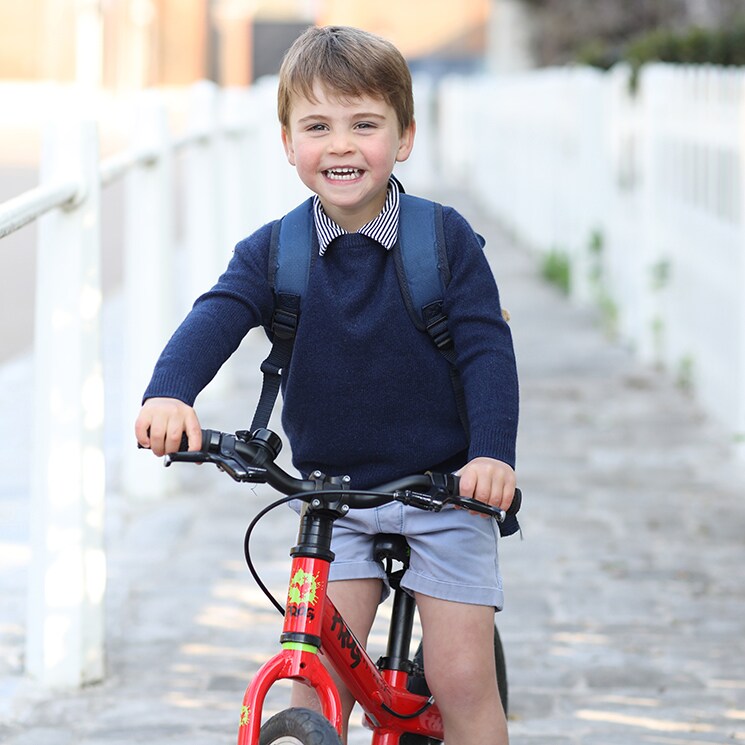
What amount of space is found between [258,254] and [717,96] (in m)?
4.86

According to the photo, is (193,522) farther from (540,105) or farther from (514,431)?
(540,105)

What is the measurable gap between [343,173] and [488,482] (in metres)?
0.60

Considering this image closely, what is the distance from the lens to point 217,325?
2.66 metres

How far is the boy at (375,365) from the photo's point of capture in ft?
8.68

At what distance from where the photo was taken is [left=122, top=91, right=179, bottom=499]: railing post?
598 cm

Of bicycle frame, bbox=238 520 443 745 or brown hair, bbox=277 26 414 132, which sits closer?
bicycle frame, bbox=238 520 443 745

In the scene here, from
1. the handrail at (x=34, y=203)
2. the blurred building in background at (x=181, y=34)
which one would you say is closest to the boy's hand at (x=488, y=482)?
the handrail at (x=34, y=203)

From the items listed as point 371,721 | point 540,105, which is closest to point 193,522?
point 371,721

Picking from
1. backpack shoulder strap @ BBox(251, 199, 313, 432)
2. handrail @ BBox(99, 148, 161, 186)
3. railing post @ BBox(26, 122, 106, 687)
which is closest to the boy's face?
backpack shoulder strap @ BBox(251, 199, 313, 432)

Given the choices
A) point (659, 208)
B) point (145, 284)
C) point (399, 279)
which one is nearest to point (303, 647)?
point (399, 279)

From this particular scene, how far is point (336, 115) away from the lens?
2648mm

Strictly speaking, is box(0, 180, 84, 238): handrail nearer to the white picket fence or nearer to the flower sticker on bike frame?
the flower sticker on bike frame

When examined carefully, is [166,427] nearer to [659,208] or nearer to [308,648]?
[308,648]

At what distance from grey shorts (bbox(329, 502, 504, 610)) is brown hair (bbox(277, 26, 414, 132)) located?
731 mm
